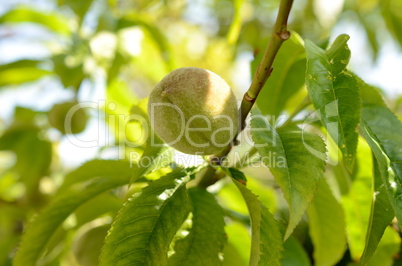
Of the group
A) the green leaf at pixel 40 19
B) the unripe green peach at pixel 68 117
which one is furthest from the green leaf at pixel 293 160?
the green leaf at pixel 40 19

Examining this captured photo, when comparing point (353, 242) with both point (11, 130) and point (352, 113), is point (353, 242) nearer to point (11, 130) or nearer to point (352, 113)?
point (352, 113)

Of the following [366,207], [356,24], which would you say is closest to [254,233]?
[366,207]

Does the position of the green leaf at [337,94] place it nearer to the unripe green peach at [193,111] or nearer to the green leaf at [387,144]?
the green leaf at [387,144]

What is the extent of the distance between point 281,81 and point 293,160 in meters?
0.46

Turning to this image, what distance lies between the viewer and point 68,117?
5.30 ft

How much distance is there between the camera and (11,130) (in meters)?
1.70

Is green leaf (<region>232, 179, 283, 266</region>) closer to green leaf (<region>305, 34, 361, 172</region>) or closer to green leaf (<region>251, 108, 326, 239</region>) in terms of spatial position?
green leaf (<region>251, 108, 326, 239</region>)

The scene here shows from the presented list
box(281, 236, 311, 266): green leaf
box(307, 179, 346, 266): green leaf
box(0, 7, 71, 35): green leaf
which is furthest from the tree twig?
box(0, 7, 71, 35): green leaf

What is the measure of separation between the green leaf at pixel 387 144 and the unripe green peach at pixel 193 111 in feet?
0.87

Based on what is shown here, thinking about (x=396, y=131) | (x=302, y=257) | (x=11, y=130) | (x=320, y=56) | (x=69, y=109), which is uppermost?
(x=320, y=56)

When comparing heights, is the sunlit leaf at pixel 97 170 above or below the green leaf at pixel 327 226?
above

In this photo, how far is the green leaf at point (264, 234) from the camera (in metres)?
0.62

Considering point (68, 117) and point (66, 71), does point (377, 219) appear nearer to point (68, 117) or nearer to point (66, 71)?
point (66, 71)

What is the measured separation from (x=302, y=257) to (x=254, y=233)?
1.81ft
